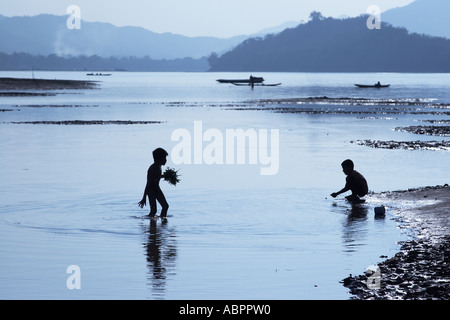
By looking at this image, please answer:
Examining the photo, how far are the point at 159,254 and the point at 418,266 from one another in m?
4.70

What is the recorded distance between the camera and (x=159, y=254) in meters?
14.8

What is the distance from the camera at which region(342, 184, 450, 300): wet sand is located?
37.1 feet

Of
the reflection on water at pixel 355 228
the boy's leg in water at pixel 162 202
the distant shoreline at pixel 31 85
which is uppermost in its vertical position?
the distant shoreline at pixel 31 85

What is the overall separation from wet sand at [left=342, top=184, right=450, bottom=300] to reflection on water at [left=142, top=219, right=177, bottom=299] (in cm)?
287

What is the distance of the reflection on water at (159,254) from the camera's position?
1252 centimetres

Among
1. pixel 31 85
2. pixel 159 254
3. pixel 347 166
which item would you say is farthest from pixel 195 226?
pixel 31 85

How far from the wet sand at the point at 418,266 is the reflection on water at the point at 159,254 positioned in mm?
2868

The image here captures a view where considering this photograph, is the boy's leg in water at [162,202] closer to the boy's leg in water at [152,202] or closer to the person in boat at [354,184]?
the boy's leg in water at [152,202]

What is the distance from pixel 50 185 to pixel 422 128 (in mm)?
33932

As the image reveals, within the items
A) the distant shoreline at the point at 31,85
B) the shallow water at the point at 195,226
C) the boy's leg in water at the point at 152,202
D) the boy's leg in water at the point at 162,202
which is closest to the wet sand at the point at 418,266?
the shallow water at the point at 195,226

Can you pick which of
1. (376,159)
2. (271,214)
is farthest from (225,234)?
(376,159)

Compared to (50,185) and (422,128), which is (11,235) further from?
(422,128)
